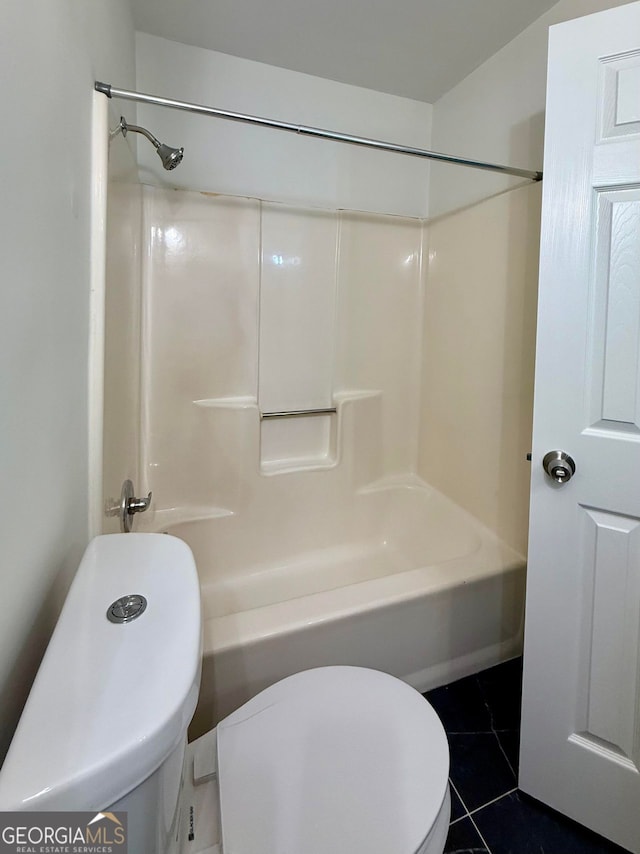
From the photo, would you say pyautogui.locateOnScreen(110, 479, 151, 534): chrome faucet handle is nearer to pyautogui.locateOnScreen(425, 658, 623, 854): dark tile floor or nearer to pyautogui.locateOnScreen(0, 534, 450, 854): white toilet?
pyautogui.locateOnScreen(0, 534, 450, 854): white toilet

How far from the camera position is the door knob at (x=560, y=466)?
101 centimetres

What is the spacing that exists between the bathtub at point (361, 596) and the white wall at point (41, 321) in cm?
60

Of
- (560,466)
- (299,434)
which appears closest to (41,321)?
(560,466)

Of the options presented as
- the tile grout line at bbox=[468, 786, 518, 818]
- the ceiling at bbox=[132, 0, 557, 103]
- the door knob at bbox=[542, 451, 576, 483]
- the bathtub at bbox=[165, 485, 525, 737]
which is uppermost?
the ceiling at bbox=[132, 0, 557, 103]

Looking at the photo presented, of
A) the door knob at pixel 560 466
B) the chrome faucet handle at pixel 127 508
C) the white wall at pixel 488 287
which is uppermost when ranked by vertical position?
the white wall at pixel 488 287

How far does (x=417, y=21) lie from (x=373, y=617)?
2.07 metres

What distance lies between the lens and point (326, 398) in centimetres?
207

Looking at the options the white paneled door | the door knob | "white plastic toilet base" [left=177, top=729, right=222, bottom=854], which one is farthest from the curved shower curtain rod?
"white plastic toilet base" [left=177, top=729, right=222, bottom=854]

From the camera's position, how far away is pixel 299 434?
2055 millimetres

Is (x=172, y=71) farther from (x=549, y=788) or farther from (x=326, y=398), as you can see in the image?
(x=549, y=788)

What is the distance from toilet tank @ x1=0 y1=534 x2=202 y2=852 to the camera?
378 millimetres

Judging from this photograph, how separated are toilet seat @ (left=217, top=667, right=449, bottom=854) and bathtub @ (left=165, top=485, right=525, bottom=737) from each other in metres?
0.30

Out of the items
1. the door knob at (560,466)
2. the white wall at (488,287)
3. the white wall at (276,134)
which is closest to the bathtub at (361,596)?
the white wall at (488,287)

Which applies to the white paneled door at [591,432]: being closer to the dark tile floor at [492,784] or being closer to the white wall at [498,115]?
the dark tile floor at [492,784]
